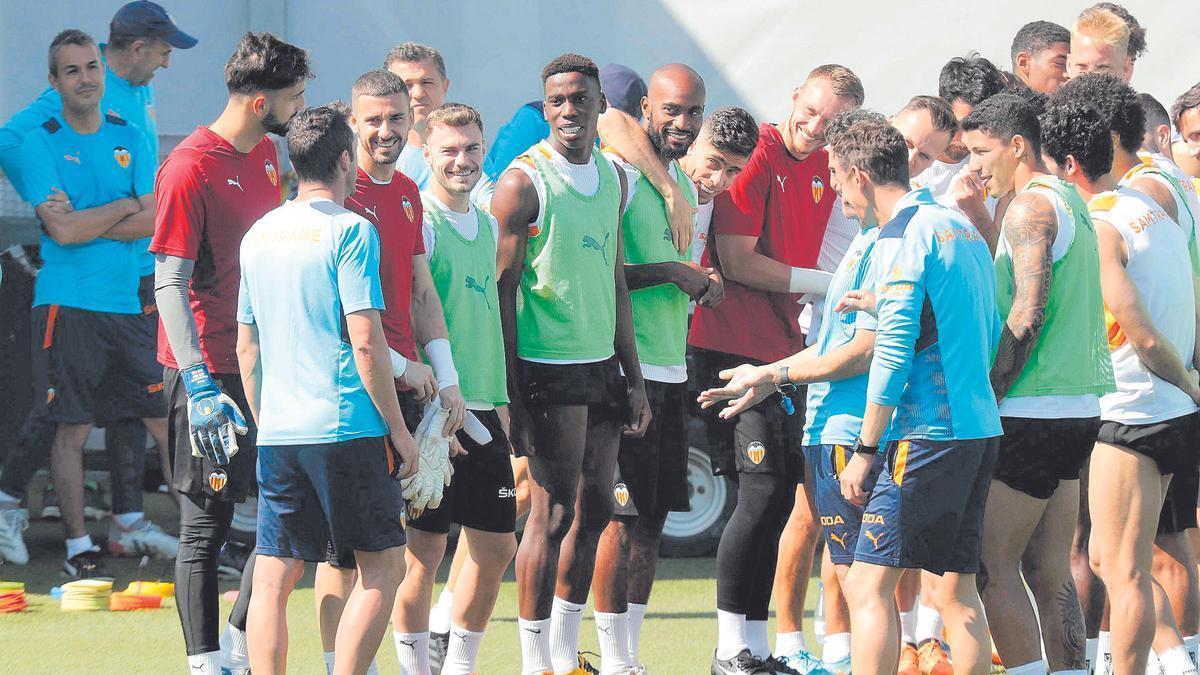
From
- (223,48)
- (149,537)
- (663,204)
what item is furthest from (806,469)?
(223,48)

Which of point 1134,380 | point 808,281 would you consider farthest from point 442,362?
point 1134,380

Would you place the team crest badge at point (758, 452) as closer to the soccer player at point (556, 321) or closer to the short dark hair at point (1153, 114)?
the soccer player at point (556, 321)

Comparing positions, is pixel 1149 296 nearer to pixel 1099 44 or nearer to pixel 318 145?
pixel 1099 44

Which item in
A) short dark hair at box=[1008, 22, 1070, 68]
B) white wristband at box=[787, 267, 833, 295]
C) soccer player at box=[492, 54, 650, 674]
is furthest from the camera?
short dark hair at box=[1008, 22, 1070, 68]

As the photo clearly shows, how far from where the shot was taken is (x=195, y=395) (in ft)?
16.2

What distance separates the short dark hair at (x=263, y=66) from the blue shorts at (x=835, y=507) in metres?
2.01

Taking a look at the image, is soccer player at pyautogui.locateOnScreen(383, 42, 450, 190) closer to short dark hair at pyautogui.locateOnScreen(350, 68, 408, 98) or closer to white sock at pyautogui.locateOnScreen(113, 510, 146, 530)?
short dark hair at pyautogui.locateOnScreen(350, 68, 408, 98)

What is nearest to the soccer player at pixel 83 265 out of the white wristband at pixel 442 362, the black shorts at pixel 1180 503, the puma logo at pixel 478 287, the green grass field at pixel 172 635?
the green grass field at pixel 172 635

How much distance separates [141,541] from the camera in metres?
7.72

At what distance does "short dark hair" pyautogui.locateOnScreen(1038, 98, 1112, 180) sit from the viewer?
5074 millimetres

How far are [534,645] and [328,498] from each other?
4.12ft

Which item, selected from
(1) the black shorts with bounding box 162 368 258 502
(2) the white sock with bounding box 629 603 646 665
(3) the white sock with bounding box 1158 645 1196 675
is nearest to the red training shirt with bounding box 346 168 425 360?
(1) the black shorts with bounding box 162 368 258 502

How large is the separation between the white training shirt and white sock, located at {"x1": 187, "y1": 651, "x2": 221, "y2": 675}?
2928 mm

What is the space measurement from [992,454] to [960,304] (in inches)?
18.3
